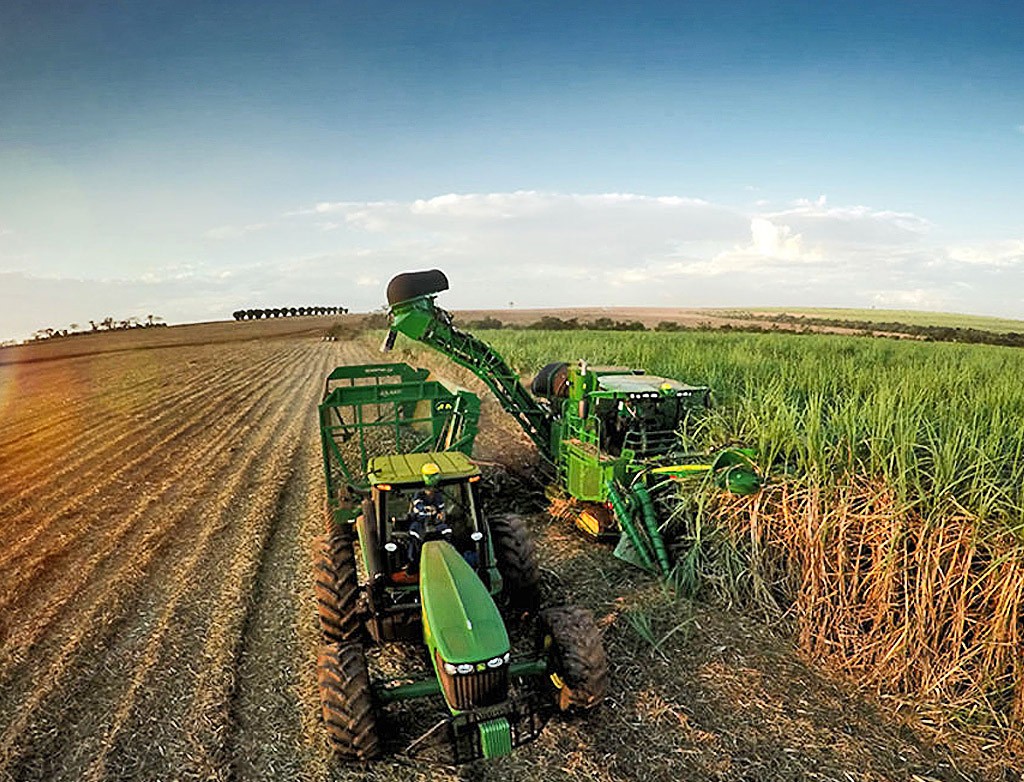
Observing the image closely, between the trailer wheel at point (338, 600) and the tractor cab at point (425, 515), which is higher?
the tractor cab at point (425, 515)

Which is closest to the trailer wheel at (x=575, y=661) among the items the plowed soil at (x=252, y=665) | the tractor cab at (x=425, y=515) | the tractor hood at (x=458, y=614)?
the plowed soil at (x=252, y=665)

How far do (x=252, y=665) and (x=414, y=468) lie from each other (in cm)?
223

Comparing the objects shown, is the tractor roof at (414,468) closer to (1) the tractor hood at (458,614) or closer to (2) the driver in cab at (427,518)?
(2) the driver in cab at (427,518)

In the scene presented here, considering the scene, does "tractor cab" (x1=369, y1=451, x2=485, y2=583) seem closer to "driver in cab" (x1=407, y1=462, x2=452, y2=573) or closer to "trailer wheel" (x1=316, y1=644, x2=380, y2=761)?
"driver in cab" (x1=407, y1=462, x2=452, y2=573)

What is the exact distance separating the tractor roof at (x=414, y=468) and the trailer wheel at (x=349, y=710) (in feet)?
4.80

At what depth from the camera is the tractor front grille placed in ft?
12.8

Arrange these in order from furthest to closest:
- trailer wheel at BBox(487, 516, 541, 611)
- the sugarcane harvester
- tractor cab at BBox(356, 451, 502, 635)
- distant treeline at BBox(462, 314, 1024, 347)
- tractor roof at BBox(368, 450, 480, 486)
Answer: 1. distant treeline at BBox(462, 314, 1024, 347)
2. the sugarcane harvester
3. trailer wheel at BBox(487, 516, 541, 611)
4. tractor roof at BBox(368, 450, 480, 486)
5. tractor cab at BBox(356, 451, 502, 635)

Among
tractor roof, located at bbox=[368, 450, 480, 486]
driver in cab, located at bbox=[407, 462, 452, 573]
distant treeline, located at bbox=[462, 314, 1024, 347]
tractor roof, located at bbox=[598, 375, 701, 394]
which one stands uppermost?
distant treeline, located at bbox=[462, 314, 1024, 347]

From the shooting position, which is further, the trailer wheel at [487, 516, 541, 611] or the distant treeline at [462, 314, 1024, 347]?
the distant treeline at [462, 314, 1024, 347]

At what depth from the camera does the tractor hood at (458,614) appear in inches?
154

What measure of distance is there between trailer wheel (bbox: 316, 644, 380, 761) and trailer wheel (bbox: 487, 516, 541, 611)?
1934 millimetres

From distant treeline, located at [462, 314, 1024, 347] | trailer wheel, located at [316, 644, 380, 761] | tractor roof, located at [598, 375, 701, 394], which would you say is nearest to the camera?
trailer wheel, located at [316, 644, 380, 761]

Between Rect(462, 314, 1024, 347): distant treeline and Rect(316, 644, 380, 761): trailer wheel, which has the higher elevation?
Rect(462, 314, 1024, 347): distant treeline

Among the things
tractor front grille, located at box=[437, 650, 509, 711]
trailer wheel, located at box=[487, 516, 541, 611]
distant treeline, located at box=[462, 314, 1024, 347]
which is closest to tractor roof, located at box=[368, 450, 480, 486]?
trailer wheel, located at box=[487, 516, 541, 611]
